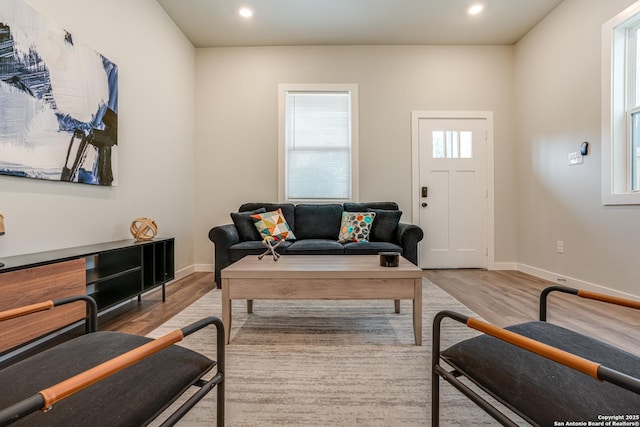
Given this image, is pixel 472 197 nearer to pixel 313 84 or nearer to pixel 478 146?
pixel 478 146

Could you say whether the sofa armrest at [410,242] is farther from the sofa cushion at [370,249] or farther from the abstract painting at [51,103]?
the abstract painting at [51,103]

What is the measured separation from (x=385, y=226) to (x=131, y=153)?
2.74 meters

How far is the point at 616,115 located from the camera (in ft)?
8.45

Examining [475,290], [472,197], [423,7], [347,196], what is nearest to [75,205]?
[347,196]

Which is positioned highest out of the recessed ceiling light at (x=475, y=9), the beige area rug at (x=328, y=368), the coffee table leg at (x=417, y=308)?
the recessed ceiling light at (x=475, y=9)

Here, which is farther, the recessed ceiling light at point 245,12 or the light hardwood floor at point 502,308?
the recessed ceiling light at point 245,12

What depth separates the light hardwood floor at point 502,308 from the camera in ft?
6.35

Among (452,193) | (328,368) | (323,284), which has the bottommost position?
(328,368)

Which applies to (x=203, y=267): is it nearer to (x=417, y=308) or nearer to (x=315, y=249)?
(x=315, y=249)

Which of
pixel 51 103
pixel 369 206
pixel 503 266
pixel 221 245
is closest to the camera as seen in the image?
pixel 51 103

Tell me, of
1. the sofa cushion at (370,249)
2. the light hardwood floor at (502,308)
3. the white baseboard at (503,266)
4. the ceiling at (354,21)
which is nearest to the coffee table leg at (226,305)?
the light hardwood floor at (502,308)

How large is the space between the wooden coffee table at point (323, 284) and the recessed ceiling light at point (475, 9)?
10.7 feet

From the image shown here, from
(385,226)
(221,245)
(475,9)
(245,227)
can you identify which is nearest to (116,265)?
(221,245)

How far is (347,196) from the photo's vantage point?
3.91 m
